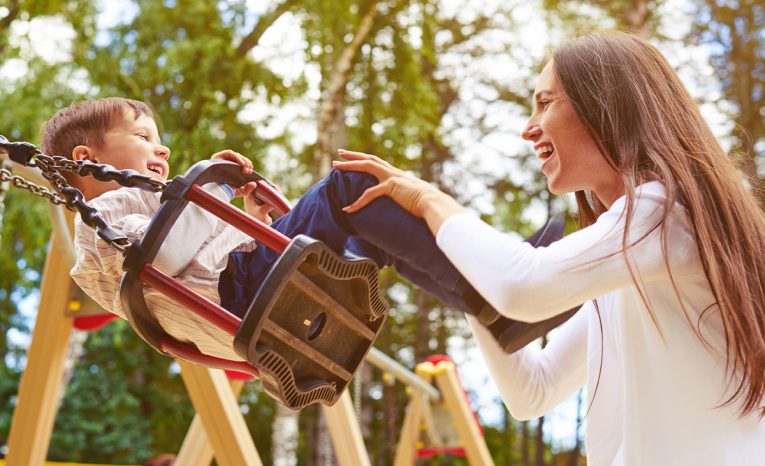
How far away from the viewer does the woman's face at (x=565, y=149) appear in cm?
139

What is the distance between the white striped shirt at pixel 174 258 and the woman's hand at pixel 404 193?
28 cm

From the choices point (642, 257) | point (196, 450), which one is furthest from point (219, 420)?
point (642, 257)

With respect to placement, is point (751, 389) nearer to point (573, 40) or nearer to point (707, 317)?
point (707, 317)

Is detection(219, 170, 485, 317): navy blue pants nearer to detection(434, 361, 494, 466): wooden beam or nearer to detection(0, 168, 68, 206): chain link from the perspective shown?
detection(0, 168, 68, 206): chain link

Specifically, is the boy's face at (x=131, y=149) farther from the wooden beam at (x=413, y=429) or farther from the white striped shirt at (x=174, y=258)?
the wooden beam at (x=413, y=429)

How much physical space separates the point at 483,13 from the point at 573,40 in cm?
935

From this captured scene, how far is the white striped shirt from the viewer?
4.86 ft

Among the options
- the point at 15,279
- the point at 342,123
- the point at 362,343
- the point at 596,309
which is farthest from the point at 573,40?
the point at 15,279

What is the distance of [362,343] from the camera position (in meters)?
1.50

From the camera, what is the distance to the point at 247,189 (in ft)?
5.59

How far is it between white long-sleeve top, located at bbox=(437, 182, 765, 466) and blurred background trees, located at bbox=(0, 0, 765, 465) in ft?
20.1

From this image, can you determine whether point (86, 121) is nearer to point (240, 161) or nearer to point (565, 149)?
point (240, 161)

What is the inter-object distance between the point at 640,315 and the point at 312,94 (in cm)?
834

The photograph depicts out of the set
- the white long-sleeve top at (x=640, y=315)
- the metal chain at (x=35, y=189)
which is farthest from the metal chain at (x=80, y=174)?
the white long-sleeve top at (x=640, y=315)
